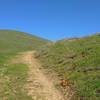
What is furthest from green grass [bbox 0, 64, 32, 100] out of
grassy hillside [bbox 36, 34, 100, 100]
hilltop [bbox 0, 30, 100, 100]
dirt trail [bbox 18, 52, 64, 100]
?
grassy hillside [bbox 36, 34, 100, 100]

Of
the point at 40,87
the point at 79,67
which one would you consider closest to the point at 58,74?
the point at 79,67

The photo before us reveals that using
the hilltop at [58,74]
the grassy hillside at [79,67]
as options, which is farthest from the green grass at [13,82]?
the grassy hillside at [79,67]

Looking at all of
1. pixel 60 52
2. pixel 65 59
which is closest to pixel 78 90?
pixel 65 59

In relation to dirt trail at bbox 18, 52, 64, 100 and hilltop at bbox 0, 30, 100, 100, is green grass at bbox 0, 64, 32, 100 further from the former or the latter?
dirt trail at bbox 18, 52, 64, 100

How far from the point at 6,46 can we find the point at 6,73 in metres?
34.5

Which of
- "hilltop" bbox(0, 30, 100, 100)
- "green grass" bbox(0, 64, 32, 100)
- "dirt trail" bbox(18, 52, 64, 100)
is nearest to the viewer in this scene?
"green grass" bbox(0, 64, 32, 100)

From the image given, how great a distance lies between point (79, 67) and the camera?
28.6 m

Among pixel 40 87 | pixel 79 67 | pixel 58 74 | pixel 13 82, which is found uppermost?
pixel 79 67

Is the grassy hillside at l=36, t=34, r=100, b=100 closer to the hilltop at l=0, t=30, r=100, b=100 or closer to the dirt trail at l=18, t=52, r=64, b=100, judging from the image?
the hilltop at l=0, t=30, r=100, b=100

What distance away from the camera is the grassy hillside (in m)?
22.4

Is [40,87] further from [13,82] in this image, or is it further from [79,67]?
[79,67]

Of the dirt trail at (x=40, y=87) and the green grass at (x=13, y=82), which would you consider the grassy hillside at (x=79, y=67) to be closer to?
the dirt trail at (x=40, y=87)

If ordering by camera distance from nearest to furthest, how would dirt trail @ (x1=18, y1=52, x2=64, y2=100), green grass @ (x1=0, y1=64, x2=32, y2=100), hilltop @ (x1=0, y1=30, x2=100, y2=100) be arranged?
green grass @ (x1=0, y1=64, x2=32, y2=100)
dirt trail @ (x1=18, y1=52, x2=64, y2=100)
hilltop @ (x1=0, y1=30, x2=100, y2=100)

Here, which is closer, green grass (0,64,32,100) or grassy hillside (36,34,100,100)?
green grass (0,64,32,100)
